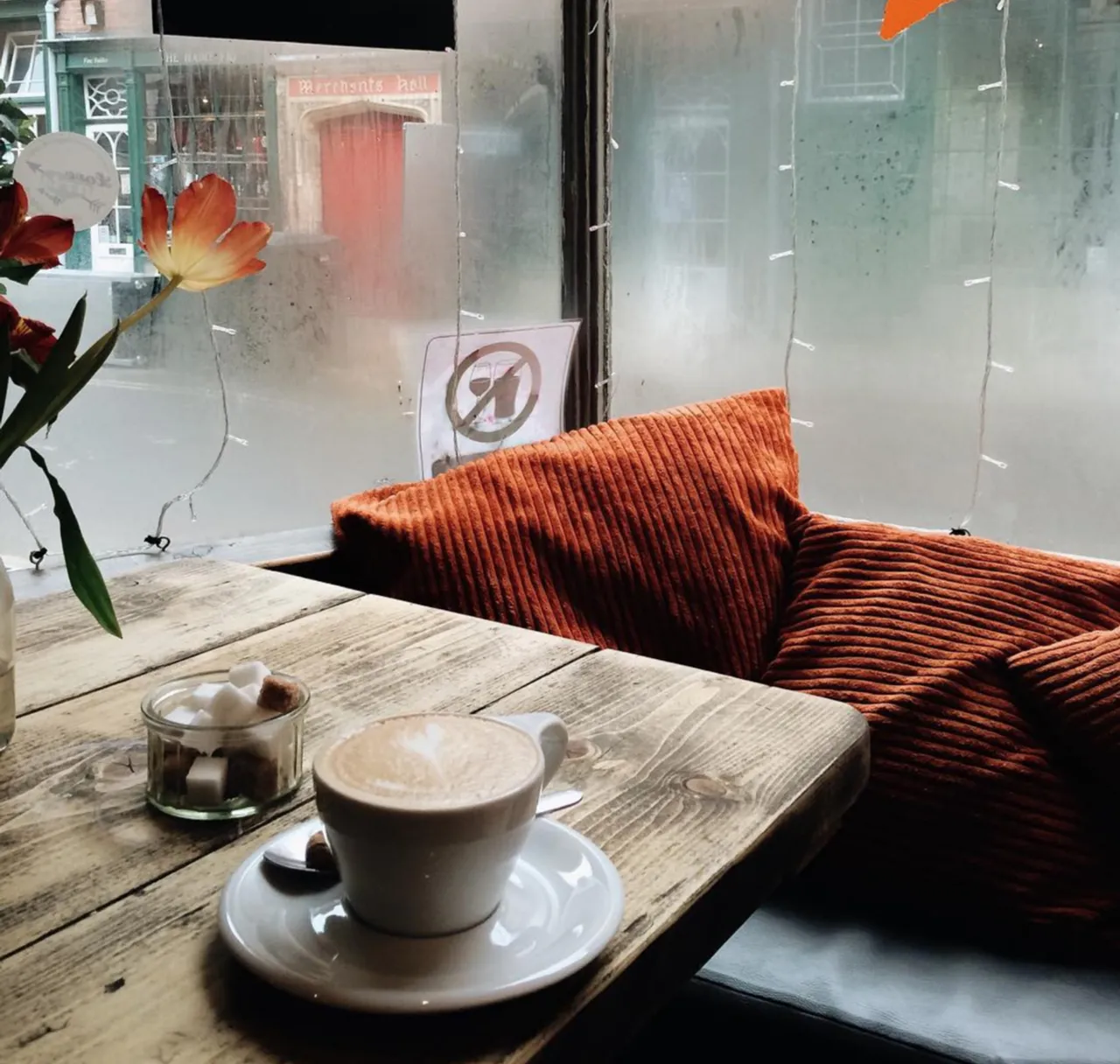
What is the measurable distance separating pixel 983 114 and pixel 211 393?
117cm

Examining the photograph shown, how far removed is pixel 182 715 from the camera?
2.41ft

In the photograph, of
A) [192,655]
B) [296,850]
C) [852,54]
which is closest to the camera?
[296,850]

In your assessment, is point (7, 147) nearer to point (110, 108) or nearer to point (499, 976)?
point (110, 108)

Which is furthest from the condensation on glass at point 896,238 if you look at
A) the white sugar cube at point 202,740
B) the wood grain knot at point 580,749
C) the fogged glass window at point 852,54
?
the white sugar cube at point 202,740

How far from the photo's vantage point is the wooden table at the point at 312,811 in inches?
20.7

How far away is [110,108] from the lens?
1.64m

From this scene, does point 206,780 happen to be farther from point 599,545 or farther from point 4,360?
point 599,545

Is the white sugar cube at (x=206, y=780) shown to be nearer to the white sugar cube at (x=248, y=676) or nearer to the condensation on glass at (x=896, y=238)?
the white sugar cube at (x=248, y=676)

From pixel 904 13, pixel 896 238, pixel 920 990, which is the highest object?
pixel 904 13

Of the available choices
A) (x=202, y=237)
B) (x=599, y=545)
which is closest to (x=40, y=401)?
(x=202, y=237)

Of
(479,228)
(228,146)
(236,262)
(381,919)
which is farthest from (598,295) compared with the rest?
(381,919)

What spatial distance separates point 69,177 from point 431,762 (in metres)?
1.26

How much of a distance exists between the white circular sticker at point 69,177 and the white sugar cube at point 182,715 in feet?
3.26

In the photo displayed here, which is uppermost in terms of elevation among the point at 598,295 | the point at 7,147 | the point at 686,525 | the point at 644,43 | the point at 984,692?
the point at 644,43
